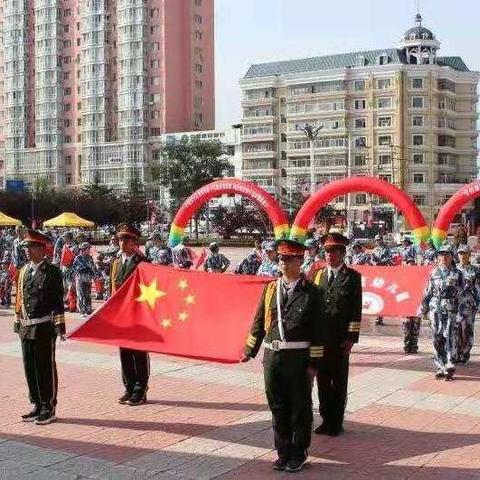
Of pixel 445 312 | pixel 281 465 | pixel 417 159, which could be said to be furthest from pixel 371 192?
pixel 417 159

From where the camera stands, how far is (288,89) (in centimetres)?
8544

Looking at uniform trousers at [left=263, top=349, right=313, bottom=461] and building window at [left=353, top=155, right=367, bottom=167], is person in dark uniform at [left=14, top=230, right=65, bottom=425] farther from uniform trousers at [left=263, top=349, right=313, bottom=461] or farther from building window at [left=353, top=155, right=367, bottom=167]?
building window at [left=353, top=155, right=367, bottom=167]

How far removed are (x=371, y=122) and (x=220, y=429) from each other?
7707cm

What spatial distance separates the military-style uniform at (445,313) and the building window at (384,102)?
241ft

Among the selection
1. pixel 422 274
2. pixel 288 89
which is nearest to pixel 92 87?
pixel 288 89

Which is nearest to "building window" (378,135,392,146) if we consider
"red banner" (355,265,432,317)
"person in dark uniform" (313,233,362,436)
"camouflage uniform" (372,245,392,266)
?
"camouflage uniform" (372,245,392,266)

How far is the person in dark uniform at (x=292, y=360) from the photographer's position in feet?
19.9

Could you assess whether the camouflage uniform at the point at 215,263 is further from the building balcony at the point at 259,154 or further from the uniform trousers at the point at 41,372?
the building balcony at the point at 259,154

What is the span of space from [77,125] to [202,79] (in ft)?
58.8

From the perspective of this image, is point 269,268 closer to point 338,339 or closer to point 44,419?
point 338,339

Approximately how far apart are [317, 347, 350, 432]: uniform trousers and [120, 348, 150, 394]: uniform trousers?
2.12 meters

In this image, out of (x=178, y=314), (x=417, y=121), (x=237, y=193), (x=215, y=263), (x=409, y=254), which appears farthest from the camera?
(x=417, y=121)

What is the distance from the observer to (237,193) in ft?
60.9

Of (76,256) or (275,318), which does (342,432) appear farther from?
(76,256)
